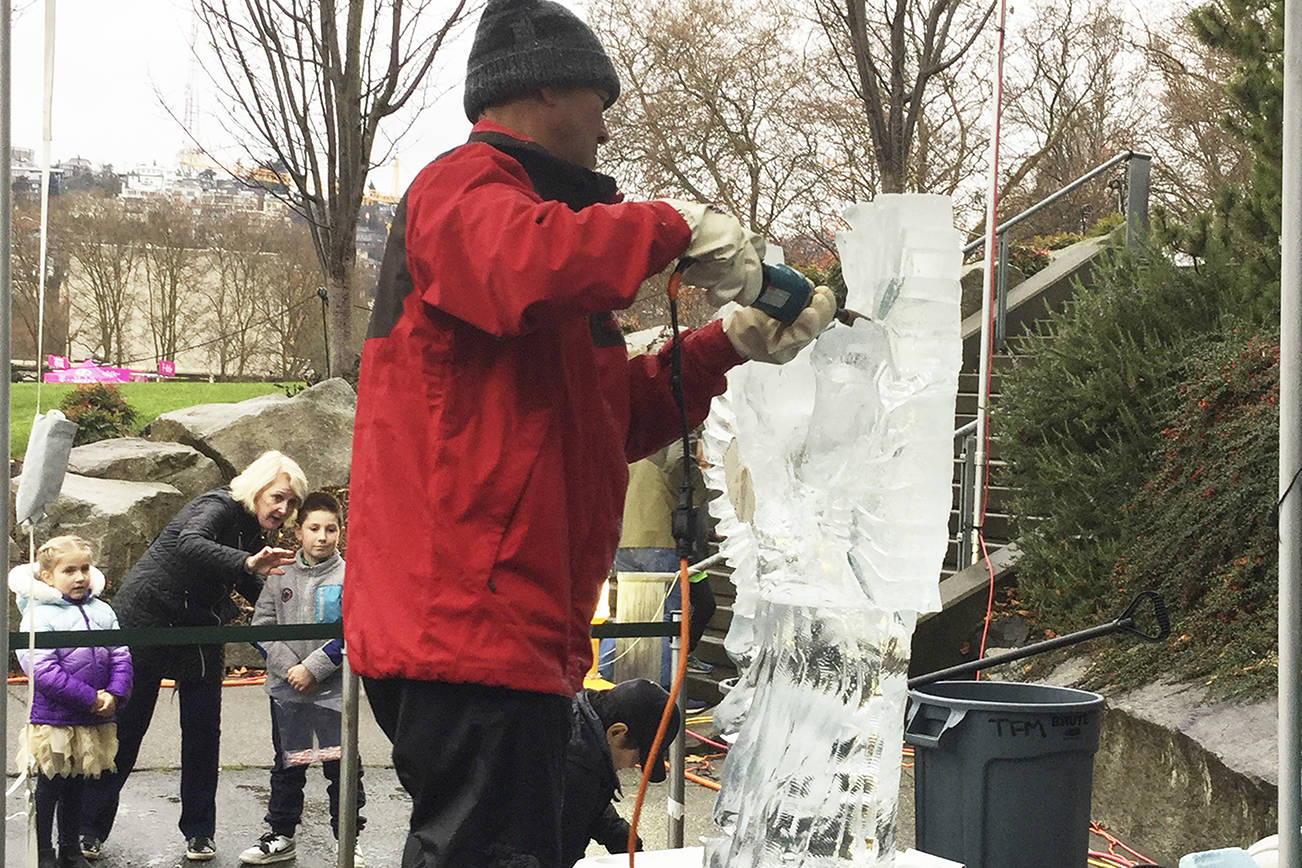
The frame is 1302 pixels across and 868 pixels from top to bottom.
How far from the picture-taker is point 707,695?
7.91 m

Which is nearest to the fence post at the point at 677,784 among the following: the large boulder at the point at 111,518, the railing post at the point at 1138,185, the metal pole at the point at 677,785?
the metal pole at the point at 677,785

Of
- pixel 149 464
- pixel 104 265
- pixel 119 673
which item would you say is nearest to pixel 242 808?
pixel 119 673

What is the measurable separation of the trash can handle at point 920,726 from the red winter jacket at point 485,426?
204 cm

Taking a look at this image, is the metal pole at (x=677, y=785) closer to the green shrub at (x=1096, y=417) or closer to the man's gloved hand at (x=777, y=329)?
the man's gloved hand at (x=777, y=329)

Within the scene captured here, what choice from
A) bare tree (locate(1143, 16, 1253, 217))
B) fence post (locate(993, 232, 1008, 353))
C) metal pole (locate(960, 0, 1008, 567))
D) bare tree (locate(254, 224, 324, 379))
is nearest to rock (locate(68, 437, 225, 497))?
metal pole (locate(960, 0, 1008, 567))

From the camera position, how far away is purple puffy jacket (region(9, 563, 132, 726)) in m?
4.59

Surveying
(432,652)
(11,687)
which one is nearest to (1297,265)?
(432,652)

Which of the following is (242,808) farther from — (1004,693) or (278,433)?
(278,433)

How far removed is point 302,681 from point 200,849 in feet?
2.38

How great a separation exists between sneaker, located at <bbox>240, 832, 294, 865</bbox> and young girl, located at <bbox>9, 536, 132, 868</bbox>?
54 centimetres

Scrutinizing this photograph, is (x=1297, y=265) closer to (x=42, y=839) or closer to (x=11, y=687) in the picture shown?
(x=42, y=839)

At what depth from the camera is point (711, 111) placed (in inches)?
779

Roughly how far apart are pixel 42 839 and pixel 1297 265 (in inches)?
167

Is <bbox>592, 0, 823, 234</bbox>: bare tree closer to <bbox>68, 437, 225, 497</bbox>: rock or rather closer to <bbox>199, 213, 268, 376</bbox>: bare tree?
<bbox>199, 213, 268, 376</bbox>: bare tree
